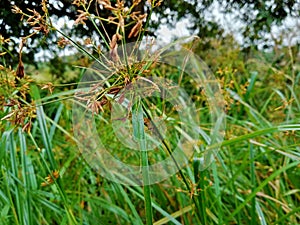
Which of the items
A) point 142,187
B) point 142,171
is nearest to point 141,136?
point 142,171

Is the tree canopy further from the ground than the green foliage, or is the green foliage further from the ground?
the tree canopy

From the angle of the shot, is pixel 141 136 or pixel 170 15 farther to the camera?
pixel 170 15

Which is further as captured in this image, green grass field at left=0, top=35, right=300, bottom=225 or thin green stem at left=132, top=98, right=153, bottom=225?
green grass field at left=0, top=35, right=300, bottom=225

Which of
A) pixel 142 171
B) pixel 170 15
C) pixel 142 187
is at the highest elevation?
pixel 170 15

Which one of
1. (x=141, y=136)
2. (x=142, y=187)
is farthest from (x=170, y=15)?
(x=141, y=136)

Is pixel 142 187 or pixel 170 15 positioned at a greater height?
pixel 170 15

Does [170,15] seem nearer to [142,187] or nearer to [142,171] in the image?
[142,187]

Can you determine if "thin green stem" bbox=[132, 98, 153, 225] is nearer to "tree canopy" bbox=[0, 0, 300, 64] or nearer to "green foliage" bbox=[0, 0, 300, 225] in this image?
"green foliage" bbox=[0, 0, 300, 225]

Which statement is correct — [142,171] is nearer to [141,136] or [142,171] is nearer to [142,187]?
[141,136]

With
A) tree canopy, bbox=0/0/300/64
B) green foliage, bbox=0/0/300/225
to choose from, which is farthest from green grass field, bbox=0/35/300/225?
tree canopy, bbox=0/0/300/64

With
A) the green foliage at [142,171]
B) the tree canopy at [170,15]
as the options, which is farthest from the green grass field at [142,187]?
the tree canopy at [170,15]

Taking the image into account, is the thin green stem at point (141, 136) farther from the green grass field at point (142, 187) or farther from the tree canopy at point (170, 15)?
the tree canopy at point (170, 15)
